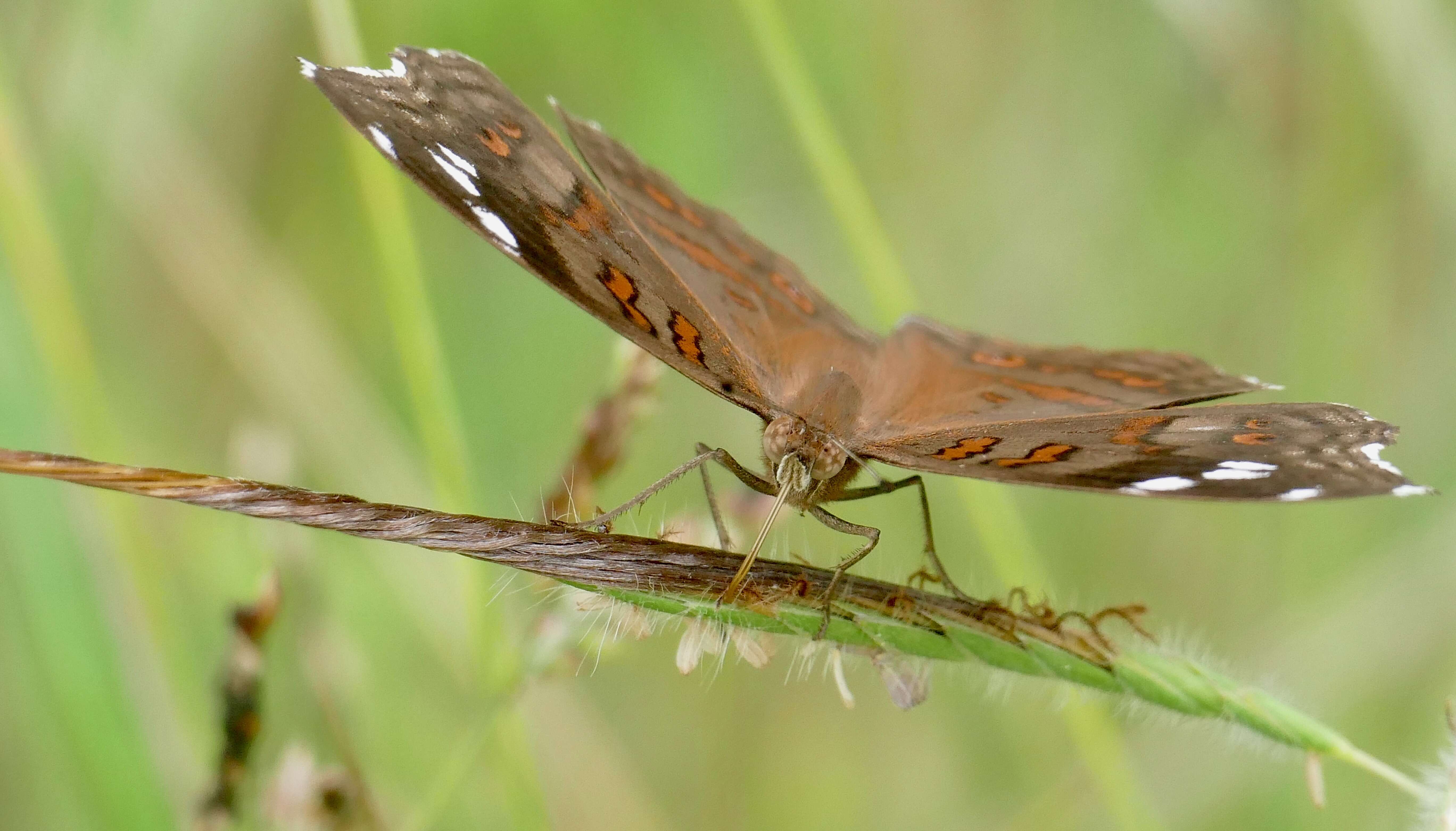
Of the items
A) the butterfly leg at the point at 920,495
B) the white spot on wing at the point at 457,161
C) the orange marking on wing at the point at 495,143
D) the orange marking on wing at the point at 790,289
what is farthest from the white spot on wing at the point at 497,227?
the orange marking on wing at the point at 790,289

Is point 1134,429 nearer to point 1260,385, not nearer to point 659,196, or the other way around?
point 1260,385

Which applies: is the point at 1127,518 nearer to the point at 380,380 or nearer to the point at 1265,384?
the point at 1265,384

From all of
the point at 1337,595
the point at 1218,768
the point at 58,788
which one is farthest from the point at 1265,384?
the point at 58,788

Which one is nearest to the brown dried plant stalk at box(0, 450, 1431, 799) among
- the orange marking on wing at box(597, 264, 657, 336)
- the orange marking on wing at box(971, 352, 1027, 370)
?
the orange marking on wing at box(597, 264, 657, 336)

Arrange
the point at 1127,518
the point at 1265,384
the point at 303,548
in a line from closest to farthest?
the point at 303,548 → the point at 1265,384 → the point at 1127,518

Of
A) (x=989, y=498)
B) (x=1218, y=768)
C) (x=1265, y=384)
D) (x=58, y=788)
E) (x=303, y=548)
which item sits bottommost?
(x=58, y=788)

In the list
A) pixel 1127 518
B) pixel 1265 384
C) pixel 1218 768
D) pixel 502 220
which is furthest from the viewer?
pixel 1127 518

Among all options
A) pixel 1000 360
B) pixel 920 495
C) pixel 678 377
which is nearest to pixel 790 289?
pixel 1000 360
